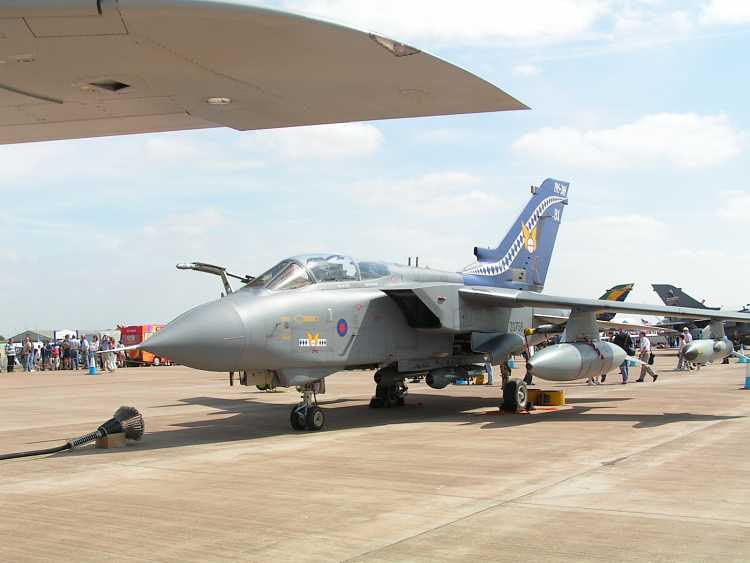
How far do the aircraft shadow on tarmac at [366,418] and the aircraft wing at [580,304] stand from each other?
169 centimetres

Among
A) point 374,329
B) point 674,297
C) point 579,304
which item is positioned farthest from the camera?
point 674,297

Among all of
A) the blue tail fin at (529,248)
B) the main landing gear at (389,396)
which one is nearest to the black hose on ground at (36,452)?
the main landing gear at (389,396)

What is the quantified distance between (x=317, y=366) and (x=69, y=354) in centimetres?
2852

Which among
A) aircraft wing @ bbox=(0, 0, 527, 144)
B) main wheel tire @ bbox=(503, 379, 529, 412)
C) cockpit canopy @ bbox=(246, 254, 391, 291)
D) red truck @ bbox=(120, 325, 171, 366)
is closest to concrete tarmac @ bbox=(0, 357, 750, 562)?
main wheel tire @ bbox=(503, 379, 529, 412)

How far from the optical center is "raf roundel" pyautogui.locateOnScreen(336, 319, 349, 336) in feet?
36.3

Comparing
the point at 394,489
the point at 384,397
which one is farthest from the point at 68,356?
the point at 394,489

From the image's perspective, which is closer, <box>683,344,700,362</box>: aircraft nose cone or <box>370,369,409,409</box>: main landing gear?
<box>370,369,409,409</box>: main landing gear

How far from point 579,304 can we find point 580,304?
0.07 feet

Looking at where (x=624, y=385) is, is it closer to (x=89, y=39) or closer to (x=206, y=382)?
(x=206, y=382)

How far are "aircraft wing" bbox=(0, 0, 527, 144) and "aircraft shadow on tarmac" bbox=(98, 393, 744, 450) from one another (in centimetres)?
465

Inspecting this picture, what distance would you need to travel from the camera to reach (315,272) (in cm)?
1111

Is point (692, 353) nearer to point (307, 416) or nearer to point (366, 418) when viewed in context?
point (366, 418)

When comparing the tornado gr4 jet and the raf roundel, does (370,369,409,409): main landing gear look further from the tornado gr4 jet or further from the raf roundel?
the raf roundel

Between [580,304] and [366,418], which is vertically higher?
[580,304]
